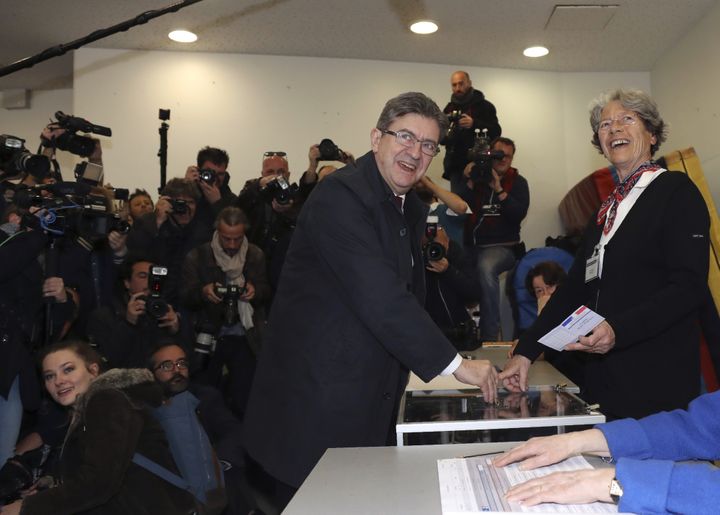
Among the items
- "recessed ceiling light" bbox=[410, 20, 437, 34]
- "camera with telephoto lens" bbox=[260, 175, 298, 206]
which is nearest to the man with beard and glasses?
"camera with telephoto lens" bbox=[260, 175, 298, 206]

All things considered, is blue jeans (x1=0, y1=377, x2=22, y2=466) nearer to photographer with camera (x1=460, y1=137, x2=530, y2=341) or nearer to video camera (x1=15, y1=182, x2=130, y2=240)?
video camera (x1=15, y1=182, x2=130, y2=240)

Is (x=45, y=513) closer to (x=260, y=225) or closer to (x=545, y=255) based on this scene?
(x=260, y=225)

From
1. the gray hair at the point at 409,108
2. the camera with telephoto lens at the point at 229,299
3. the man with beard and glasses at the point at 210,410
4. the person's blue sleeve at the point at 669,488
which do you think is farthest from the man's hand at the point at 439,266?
the person's blue sleeve at the point at 669,488

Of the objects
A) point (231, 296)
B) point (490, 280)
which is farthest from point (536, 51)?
point (231, 296)

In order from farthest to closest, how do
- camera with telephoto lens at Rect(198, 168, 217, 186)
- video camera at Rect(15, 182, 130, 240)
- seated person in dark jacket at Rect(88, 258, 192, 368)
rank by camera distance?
camera with telephoto lens at Rect(198, 168, 217, 186)
seated person in dark jacket at Rect(88, 258, 192, 368)
video camera at Rect(15, 182, 130, 240)

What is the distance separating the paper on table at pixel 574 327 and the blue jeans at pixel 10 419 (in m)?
2.29

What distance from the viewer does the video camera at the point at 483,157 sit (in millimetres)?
4555

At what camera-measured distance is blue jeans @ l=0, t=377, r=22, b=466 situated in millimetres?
2918

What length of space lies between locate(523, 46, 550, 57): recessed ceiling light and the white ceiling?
64mm

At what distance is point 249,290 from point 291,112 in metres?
2.46

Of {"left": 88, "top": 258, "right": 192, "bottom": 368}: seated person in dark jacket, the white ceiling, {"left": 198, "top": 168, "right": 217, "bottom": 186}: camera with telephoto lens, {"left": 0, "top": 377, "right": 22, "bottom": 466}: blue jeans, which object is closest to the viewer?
{"left": 0, "top": 377, "right": 22, "bottom": 466}: blue jeans

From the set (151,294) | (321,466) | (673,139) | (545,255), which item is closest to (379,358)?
(321,466)

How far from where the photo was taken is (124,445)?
223 centimetres

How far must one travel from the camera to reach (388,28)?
207 inches
